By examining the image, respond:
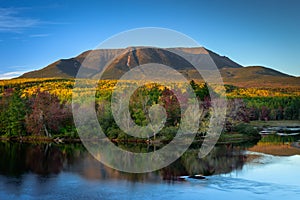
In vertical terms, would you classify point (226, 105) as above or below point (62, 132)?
above

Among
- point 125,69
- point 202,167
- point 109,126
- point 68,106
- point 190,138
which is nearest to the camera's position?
point 202,167

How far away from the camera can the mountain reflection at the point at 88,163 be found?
27.2m

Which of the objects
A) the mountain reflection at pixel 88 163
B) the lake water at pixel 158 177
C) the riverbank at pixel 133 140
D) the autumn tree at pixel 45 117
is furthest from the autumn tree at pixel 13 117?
the lake water at pixel 158 177

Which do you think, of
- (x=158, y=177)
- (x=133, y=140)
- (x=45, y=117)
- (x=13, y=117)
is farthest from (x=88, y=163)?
(x=13, y=117)

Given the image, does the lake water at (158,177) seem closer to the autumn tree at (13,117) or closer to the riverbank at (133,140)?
the riverbank at (133,140)

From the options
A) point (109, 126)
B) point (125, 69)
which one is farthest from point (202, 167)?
point (125, 69)

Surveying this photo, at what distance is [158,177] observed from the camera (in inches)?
1032

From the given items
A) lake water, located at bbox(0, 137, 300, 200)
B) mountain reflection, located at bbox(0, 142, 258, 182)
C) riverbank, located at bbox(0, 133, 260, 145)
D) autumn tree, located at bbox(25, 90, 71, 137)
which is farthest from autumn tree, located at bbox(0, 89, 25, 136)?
lake water, located at bbox(0, 137, 300, 200)

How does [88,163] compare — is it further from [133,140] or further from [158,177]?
[133,140]

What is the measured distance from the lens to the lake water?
21484mm

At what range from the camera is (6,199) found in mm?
20281

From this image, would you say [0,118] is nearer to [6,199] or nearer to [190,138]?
Answer: [190,138]

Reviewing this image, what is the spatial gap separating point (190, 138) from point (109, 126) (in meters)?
10.0

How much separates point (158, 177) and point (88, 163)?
786 centimetres
